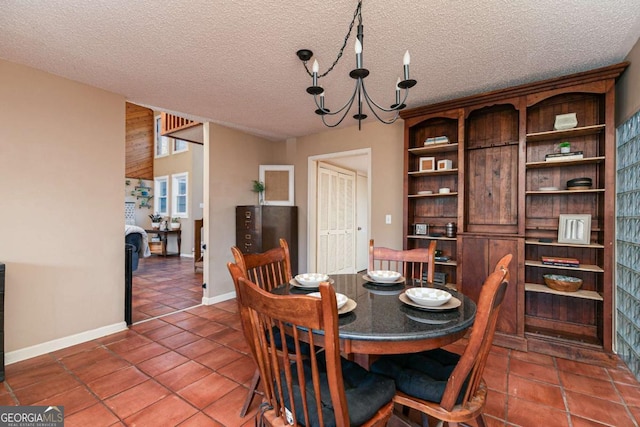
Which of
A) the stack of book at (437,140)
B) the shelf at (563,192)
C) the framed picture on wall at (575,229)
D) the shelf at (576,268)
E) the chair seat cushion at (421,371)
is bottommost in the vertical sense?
the chair seat cushion at (421,371)

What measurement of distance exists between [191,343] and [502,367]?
2.69 metres

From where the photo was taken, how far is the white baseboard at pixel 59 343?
92.7 inches

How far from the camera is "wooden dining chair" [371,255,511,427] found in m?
1.03

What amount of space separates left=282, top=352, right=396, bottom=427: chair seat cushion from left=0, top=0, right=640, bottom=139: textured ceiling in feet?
6.50

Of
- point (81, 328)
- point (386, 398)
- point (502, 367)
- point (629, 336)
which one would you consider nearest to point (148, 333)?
point (81, 328)

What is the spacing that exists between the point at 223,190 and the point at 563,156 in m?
3.83

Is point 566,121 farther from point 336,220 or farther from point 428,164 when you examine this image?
point 336,220

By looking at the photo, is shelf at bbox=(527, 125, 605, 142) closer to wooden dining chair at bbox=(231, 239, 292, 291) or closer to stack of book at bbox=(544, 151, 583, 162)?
stack of book at bbox=(544, 151, 583, 162)

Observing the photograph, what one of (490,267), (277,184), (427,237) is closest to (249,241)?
(277,184)

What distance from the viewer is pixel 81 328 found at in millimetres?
2723

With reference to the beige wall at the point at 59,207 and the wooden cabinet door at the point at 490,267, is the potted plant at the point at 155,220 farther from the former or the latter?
the wooden cabinet door at the point at 490,267

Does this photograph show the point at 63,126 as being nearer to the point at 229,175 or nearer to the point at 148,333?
the point at 229,175

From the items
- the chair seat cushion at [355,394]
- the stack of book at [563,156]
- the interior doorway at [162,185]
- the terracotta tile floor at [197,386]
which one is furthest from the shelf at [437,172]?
the interior doorway at [162,185]

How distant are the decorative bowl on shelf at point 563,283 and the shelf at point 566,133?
131cm
